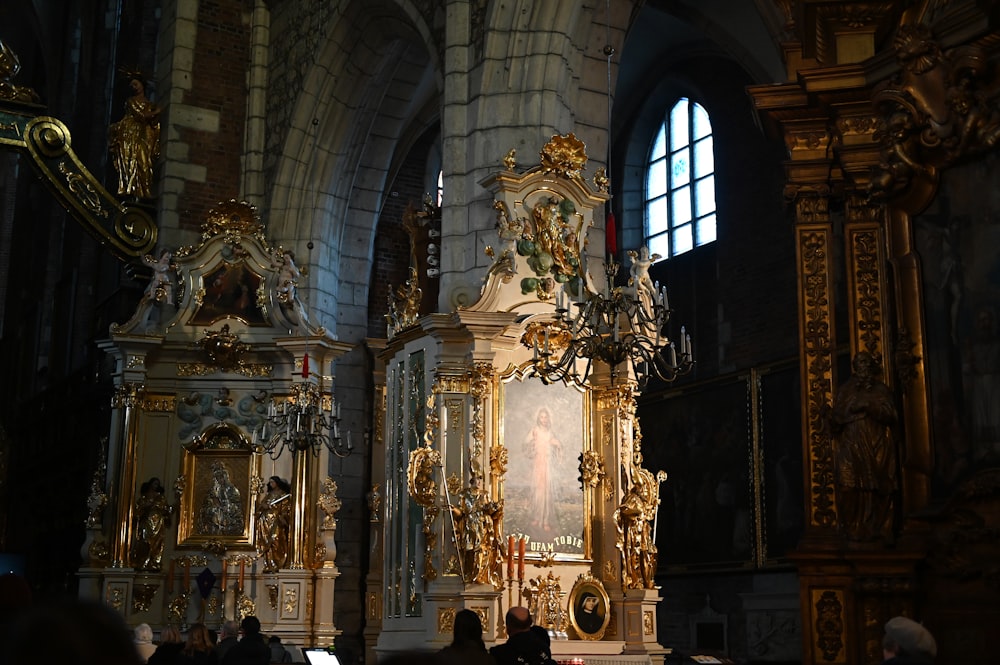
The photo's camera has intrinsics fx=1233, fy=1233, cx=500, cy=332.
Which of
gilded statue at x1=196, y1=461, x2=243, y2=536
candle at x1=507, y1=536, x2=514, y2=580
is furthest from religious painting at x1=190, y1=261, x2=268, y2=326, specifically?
candle at x1=507, y1=536, x2=514, y2=580

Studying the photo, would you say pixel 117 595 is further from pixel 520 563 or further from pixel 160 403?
pixel 520 563

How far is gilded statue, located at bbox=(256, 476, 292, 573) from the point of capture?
13625mm

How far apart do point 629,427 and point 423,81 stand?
8305 mm

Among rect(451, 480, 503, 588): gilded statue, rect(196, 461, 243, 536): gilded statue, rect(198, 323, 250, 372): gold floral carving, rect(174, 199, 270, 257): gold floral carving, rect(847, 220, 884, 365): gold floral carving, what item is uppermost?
rect(174, 199, 270, 257): gold floral carving

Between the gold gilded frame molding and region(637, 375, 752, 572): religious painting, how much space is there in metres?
6.06

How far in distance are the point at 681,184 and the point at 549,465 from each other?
9214 millimetres

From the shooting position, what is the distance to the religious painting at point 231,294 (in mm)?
14289

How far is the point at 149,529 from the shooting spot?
13562mm

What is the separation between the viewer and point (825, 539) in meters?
6.38

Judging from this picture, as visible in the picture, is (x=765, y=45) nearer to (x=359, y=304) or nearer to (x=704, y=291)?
(x=704, y=291)

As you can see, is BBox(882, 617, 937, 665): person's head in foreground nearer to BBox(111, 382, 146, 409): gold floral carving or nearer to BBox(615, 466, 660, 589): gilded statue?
BBox(615, 466, 660, 589): gilded statue

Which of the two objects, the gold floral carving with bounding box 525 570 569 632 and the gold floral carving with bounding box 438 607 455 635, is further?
the gold floral carving with bounding box 525 570 569 632

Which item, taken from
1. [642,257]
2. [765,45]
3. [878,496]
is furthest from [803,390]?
[765,45]

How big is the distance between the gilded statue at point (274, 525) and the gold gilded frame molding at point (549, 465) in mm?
3834
